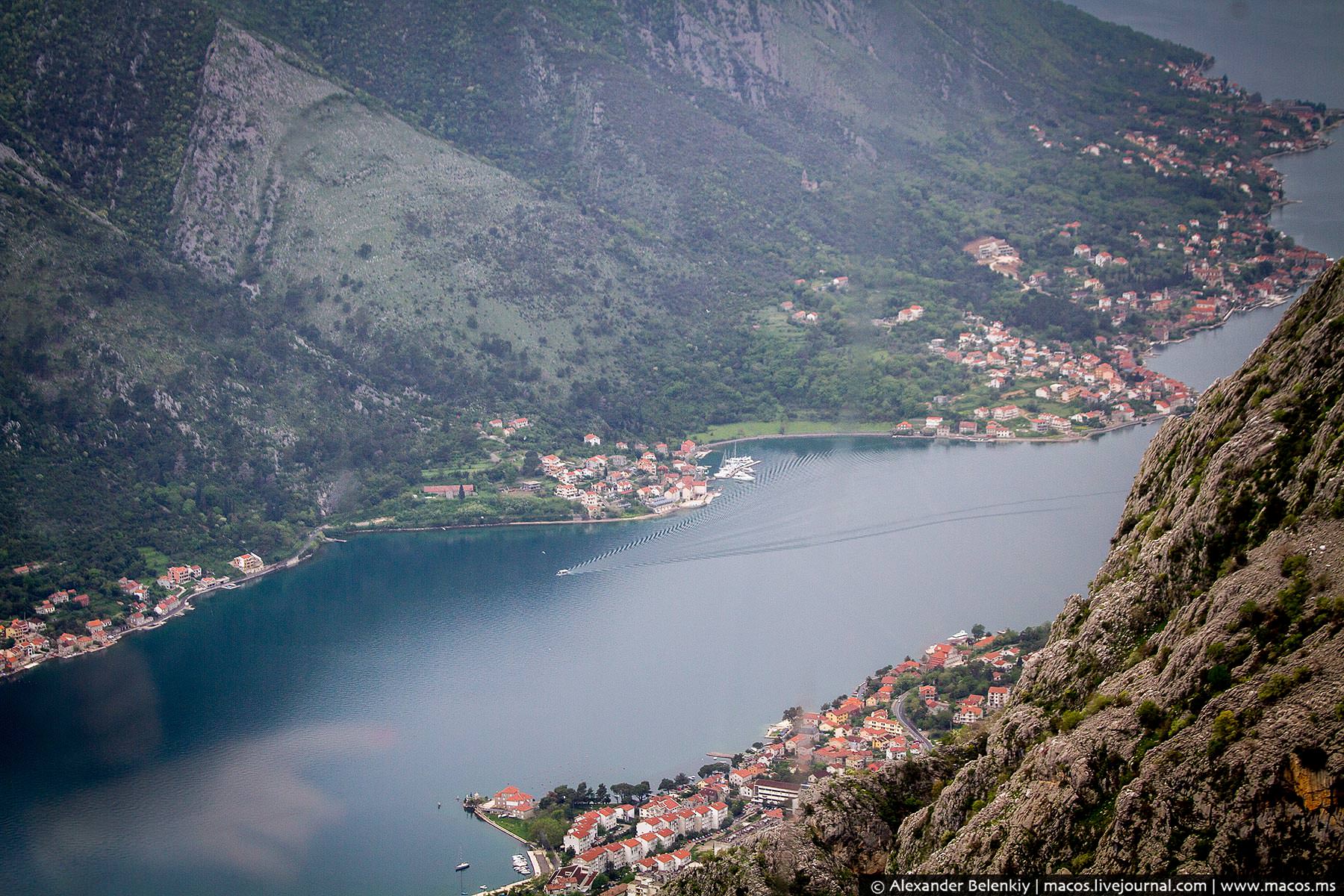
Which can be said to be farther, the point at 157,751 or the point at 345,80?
the point at 345,80

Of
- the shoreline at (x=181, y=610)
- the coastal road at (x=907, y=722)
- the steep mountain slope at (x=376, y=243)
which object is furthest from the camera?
the steep mountain slope at (x=376, y=243)

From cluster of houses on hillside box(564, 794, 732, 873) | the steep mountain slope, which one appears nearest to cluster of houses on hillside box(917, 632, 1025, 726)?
cluster of houses on hillside box(564, 794, 732, 873)

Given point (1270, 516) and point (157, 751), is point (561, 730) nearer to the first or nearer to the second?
point (157, 751)

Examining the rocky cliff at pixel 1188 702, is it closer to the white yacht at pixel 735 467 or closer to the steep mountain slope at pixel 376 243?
the white yacht at pixel 735 467

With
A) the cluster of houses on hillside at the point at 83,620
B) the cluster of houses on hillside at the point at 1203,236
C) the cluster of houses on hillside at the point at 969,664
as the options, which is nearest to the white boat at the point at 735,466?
the cluster of houses on hillside at the point at 1203,236

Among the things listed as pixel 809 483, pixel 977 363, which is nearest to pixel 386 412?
pixel 809 483

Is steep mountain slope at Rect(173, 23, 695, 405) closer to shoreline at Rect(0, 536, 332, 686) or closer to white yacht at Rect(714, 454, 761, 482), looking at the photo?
white yacht at Rect(714, 454, 761, 482)
